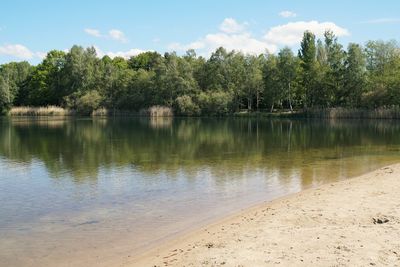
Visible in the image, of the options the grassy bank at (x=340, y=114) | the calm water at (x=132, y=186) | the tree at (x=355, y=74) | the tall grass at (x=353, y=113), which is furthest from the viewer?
the tree at (x=355, y=74)

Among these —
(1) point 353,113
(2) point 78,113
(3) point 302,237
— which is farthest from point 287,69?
(3) point 302,237

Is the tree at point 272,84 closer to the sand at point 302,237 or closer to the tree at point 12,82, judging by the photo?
the tree at point 12,82

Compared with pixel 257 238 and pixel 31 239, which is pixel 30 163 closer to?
pixel 31 239

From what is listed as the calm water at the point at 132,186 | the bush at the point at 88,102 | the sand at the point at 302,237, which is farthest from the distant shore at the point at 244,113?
the sand at the point at 302,237

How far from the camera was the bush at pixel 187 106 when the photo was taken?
334ft

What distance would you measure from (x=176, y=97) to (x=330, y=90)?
36.8 meters

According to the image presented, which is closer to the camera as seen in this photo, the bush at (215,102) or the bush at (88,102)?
→ the bush at (215,102)

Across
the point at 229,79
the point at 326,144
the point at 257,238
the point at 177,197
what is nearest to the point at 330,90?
the point at 229,79

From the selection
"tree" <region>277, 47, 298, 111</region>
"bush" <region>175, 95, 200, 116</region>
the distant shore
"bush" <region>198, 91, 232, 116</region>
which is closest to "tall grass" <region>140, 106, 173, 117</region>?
the distant shore

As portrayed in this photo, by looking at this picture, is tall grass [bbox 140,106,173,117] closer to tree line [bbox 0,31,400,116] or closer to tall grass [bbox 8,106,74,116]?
tree line [bbox 0,31,400,116]

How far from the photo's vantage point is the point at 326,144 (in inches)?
1403

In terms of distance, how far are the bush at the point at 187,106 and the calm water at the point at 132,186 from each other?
218 ft

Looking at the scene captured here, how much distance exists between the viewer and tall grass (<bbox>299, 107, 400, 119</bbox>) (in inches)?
2862

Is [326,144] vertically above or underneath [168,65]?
underneath
